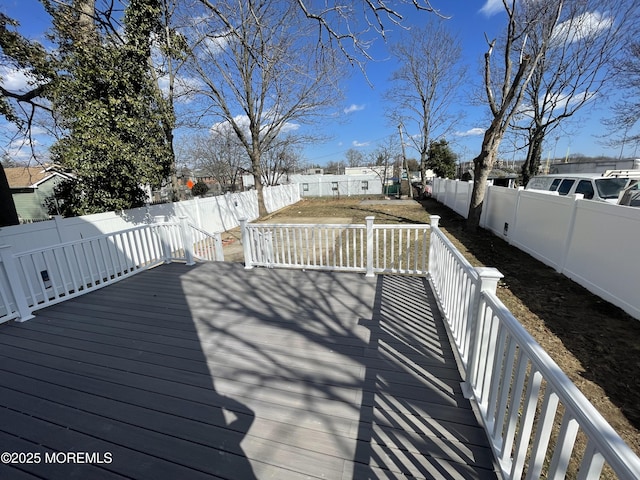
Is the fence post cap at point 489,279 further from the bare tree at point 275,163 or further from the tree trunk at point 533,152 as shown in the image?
the bare tree at point 275,163

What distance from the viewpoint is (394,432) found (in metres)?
1.62

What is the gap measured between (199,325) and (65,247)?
2.41m

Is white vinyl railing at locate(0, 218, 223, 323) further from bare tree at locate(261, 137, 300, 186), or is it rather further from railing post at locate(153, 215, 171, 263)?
bare tree at locate(261, 137, 300, 186)

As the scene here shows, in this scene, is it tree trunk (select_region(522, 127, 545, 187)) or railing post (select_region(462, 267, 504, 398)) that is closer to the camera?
railing post (select_region(462, 267, 504, 398))

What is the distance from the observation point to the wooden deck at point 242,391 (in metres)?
1.48

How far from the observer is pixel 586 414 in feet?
2.70

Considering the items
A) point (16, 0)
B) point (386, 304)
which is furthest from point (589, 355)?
point (16, 0)

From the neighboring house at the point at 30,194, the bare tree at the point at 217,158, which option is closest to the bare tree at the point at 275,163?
the bare tree at the point at 217,158

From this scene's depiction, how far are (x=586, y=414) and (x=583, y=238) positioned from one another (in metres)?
4.84

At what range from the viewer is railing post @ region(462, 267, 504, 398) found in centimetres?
165

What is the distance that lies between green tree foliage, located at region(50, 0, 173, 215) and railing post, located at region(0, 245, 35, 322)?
3.34 meters

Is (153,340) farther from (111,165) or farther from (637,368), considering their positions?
(111,165)

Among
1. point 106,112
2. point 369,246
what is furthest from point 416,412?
point 106,112

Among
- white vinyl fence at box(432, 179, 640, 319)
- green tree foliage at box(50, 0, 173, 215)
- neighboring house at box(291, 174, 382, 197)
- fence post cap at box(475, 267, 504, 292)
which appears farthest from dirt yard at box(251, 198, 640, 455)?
neighboring house at box(291, 174, 382, 197)
